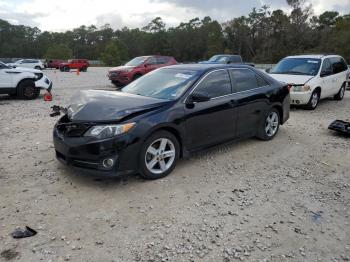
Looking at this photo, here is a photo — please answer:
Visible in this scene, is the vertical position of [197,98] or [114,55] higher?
[114,55]

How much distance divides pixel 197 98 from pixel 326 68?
7.76 metres

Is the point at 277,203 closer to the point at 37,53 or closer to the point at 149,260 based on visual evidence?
the point at 149,260

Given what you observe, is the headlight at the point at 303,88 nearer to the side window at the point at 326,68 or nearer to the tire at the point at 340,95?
the side window at the point at 326,68

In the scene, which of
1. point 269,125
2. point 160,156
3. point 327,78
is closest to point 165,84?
point 160,156

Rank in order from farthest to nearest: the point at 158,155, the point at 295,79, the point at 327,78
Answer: the point at 327,78 → the point at 295,79 → the point at 158,155

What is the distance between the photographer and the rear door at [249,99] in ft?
18.6

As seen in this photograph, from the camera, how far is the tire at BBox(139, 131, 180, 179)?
4348 mm

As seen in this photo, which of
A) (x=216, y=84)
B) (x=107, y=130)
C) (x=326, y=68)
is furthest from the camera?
(x=326, y=68)

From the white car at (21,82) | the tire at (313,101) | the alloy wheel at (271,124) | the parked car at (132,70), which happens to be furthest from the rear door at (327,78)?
the white car at (21,82)

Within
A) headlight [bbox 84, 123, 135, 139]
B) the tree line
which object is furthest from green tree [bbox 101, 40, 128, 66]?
headlight [bbox 84, 123, 135, 139]

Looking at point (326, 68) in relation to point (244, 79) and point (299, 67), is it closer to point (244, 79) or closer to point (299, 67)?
point (299, 67)

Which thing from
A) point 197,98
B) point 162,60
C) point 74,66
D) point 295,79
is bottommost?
point 74,66

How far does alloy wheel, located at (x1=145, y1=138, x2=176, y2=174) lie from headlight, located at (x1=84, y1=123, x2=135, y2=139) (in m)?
0.45

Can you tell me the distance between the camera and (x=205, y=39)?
9319cm
